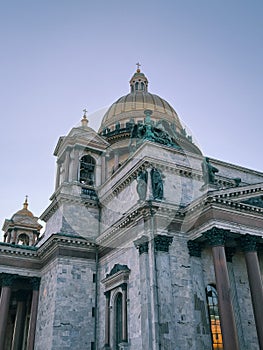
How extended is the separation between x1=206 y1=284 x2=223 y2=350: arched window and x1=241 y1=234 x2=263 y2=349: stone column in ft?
7.15

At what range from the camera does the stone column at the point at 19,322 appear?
25.3 meters

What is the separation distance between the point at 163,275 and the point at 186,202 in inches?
195

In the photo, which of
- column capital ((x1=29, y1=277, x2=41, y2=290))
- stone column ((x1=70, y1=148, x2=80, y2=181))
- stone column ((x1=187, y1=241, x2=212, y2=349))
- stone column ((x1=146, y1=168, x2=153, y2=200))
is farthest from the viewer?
stone column ((x1=70, y1=148, x2=80, y2=181))

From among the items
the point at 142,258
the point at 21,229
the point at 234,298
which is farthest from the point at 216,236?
the point at 21,229

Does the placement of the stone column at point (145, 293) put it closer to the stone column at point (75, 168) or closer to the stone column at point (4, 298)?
the stone column at point (75, 168)

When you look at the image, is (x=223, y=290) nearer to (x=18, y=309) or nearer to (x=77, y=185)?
(x=77, y=185)

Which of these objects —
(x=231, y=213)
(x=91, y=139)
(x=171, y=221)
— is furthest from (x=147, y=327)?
(x=91, y=139)

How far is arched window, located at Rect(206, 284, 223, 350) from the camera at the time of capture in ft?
56.0

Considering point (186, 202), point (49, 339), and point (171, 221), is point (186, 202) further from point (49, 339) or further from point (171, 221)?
point (49, 339)

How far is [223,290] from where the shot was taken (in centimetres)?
1546

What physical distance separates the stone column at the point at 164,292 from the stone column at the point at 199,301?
1266mm

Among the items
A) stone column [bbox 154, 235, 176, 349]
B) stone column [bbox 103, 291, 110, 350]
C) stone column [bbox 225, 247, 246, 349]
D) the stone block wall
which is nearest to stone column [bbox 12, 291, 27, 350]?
the stone block wall

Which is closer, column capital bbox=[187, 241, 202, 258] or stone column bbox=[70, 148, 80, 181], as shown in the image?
column capital bbox=[187, 241, 202, 258]

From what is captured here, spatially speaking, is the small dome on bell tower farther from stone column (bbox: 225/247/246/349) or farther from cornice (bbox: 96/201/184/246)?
stone column (bbox: 225/247/246/349)
